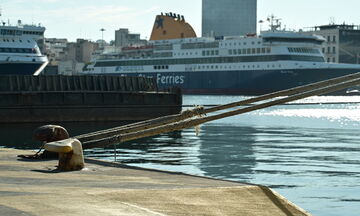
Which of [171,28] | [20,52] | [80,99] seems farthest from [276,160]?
[171,28]

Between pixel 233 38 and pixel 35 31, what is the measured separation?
5683 cm

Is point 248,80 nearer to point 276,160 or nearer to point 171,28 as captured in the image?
point 171,28

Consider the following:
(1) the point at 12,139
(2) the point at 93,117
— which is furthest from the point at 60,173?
(2) the point at 93,117

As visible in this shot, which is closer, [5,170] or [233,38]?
[5,170]

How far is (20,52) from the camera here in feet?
337

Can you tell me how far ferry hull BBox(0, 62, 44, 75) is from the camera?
316 ft

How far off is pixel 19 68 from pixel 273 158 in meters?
72.8

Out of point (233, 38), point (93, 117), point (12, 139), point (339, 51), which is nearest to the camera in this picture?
point (12, 139)

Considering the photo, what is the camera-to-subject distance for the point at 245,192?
1404cm

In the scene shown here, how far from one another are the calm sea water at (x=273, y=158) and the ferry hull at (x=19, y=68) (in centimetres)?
4742

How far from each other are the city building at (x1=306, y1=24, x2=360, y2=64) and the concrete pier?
183 m

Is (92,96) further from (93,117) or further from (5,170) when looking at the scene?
(5,170)

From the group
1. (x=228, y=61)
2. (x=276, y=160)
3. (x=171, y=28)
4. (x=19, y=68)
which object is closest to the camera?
(x=276, y=160)

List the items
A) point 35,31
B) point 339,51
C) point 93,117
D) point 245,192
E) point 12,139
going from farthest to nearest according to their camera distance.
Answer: point 339,51, point 35,31, point 93,117, point 12,139, point 245,192
